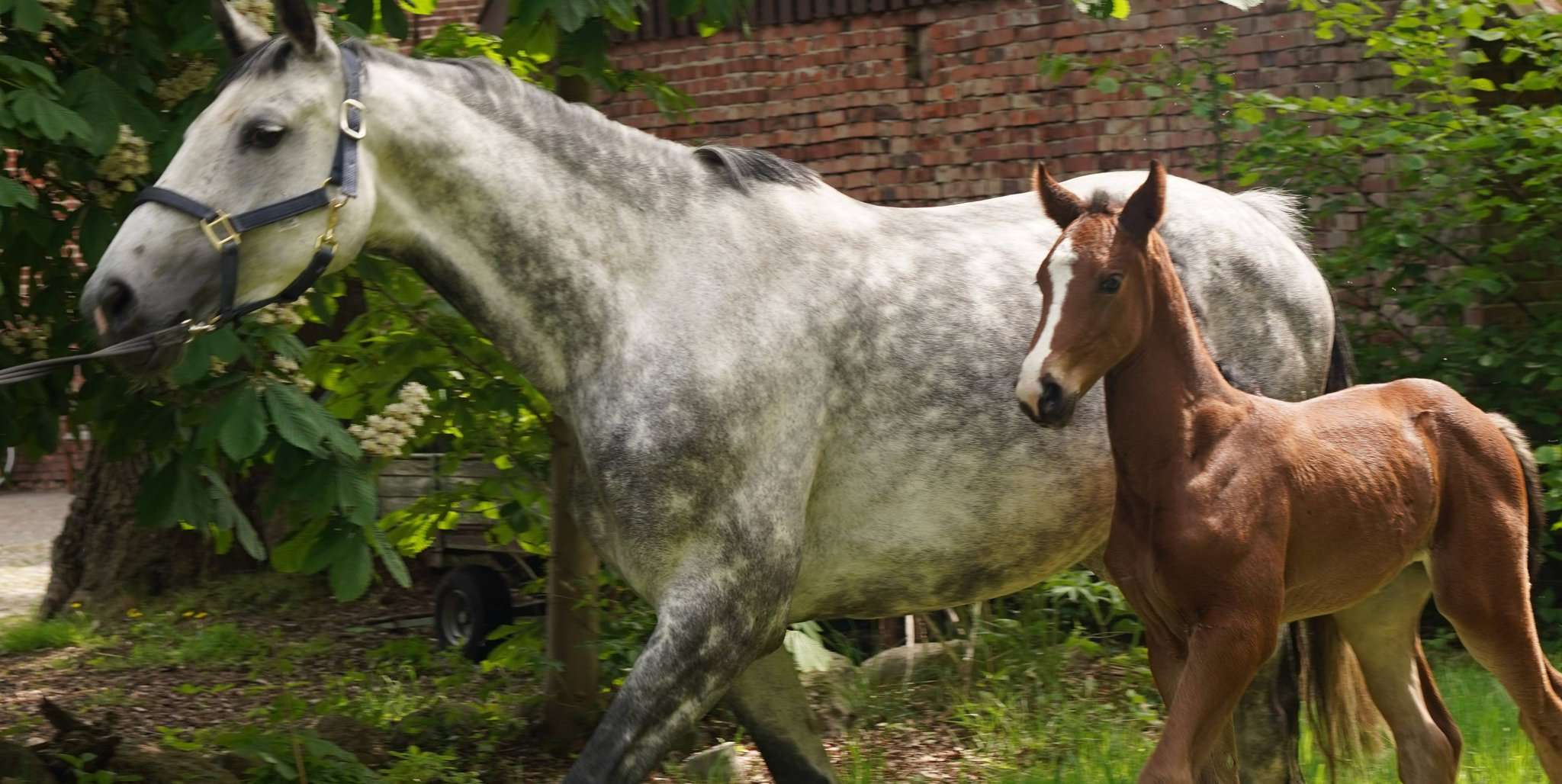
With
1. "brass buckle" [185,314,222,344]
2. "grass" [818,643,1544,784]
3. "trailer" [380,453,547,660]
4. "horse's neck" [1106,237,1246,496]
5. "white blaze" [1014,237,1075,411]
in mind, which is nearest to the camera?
"white blaze" [1014,237,1075,411]

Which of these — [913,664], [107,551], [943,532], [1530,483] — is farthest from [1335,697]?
[107,551]

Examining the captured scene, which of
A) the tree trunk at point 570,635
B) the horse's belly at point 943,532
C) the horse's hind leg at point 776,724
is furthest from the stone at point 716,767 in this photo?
the horse's belly at point 943,532

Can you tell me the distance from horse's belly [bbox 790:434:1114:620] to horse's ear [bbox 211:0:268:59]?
1.67 meters

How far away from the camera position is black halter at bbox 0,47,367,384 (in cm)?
336

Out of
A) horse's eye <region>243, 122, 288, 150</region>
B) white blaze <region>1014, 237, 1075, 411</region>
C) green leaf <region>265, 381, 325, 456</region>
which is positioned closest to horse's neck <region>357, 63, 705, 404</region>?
horse's eye <region>243, 122, 288, 150</region>

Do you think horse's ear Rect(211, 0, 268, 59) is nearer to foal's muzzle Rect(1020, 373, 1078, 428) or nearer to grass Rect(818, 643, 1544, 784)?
foal's muzzle Rect(1020, 373, 1078, 428)

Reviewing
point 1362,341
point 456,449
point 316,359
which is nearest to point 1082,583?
point 1362,341

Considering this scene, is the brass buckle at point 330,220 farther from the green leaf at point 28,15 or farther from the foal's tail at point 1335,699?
the foal's tail at point 1335,699

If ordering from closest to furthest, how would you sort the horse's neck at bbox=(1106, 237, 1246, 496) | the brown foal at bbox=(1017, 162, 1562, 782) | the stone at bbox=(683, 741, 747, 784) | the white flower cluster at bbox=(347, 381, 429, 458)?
the brown foal at bbox=(1017, 162, 1562, 782) < the horse's neck at bbox=(1106, 237, 1246, 496) < the white flower cluster at bbox=(347, 381, 429, 458) < the stone at bbox=(683, 741, 747, 784)

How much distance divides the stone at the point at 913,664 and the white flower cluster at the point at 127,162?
3342 mm

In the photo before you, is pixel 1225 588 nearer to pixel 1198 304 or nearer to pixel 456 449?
pixel 1198 304

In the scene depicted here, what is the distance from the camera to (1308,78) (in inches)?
312

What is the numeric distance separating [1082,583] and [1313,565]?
3.18 metres

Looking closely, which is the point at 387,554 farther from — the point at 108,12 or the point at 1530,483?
the point at 1530,483
